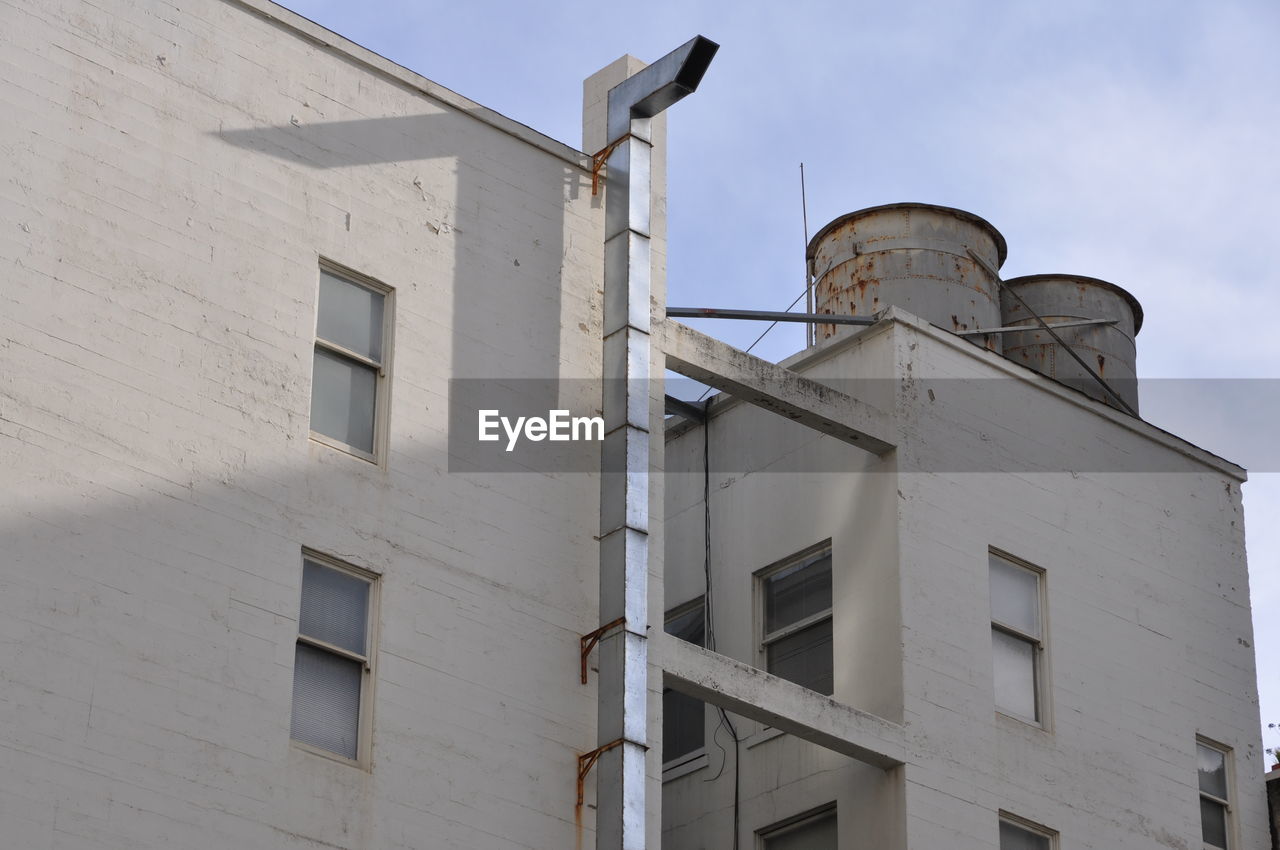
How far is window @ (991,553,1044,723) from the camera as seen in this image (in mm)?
23562

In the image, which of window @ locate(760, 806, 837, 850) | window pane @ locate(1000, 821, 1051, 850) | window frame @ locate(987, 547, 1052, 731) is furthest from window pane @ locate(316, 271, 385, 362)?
window pane @ locate(1000, 821, 1051, 850)

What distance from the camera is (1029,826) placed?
22.9m

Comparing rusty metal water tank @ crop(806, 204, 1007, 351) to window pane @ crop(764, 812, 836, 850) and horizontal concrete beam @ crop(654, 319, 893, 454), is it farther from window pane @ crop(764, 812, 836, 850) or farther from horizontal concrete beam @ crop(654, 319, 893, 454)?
window pane @ crop(764, 812, 836, 850)

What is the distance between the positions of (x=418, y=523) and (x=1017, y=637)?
25.7ft

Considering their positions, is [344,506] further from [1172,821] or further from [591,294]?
[1172,821]

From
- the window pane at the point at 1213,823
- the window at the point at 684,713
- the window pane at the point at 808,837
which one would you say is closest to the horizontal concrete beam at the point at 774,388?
the window at the point at 684,713

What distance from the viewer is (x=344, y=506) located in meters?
19.0

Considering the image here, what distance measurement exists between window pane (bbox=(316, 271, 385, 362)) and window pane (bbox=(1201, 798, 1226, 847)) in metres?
11.6

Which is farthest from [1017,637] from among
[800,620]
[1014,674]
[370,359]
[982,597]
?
[370,359]

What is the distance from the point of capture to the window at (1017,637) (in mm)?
23562

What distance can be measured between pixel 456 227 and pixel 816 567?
620cm

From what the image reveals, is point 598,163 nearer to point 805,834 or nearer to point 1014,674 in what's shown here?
point 1014,674

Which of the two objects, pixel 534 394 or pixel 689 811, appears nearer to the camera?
pixel 534 394

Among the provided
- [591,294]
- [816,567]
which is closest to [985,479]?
[816,567]
